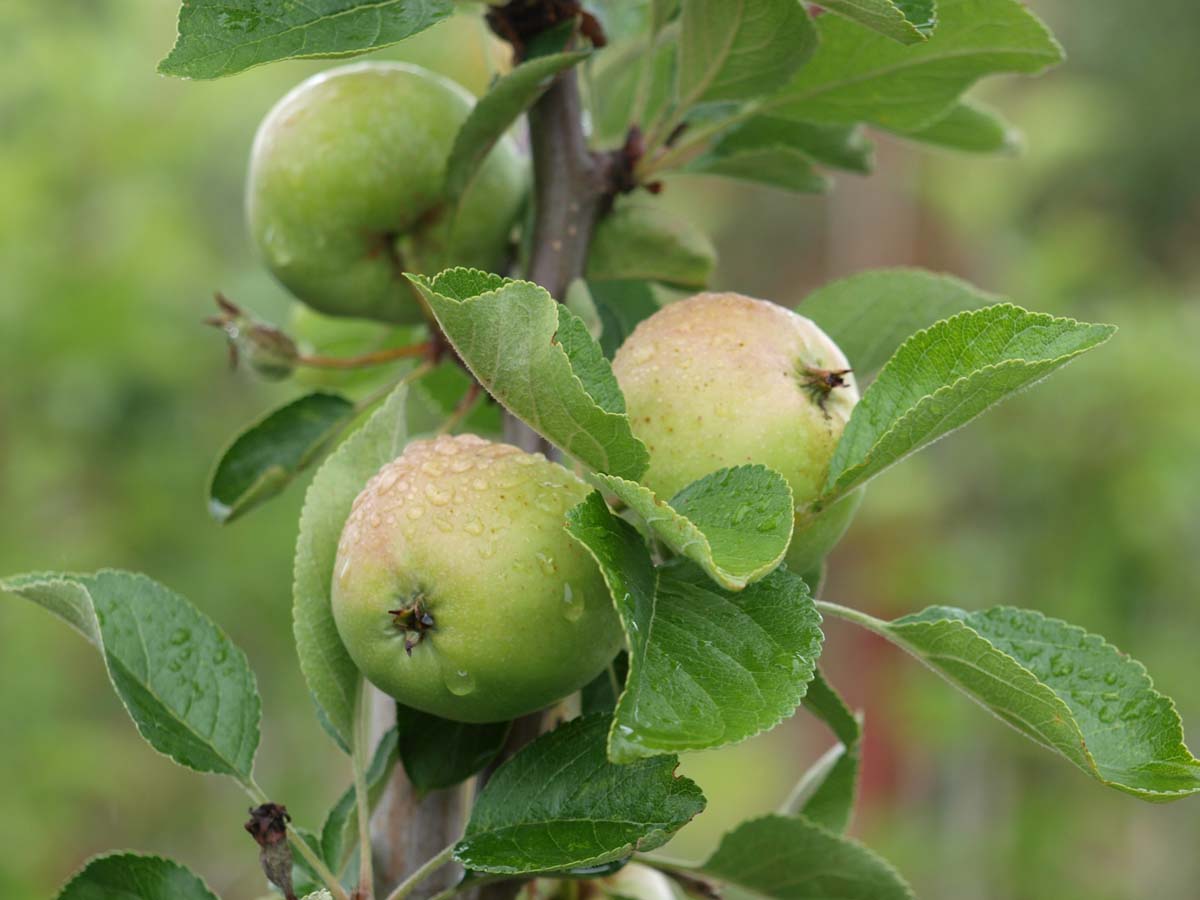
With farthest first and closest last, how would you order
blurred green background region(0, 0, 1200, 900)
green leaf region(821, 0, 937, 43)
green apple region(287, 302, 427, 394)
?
blurred green background region(0, 0, 1200, 900) → green apple region(287, 302, 427, 394) → green leaf region(821, 0, 937, 43)

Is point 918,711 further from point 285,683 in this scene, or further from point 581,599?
point 581,599

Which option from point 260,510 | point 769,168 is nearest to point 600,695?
point 769,168

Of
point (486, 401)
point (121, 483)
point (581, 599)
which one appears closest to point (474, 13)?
point (486, 401)

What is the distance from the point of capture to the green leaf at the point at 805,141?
0.87 m

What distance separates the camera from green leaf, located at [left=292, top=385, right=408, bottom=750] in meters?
0.63

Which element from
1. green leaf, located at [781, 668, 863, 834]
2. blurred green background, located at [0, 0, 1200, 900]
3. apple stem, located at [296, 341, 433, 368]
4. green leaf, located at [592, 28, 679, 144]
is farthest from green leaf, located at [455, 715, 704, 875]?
blurred green background, located at [0, 0, 1200, 900]

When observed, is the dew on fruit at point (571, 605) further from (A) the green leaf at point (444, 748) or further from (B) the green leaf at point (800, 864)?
(B) the green leaf at point (800, 864)

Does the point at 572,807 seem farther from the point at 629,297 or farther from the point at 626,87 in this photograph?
the point at 626,87

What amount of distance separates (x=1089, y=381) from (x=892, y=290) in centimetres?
243

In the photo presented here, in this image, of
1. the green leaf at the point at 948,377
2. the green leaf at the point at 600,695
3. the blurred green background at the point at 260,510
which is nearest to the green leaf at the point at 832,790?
the green leaf at the point at 600,695

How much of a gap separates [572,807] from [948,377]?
0.26 m

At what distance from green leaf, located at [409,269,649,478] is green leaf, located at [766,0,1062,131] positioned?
0.35 m

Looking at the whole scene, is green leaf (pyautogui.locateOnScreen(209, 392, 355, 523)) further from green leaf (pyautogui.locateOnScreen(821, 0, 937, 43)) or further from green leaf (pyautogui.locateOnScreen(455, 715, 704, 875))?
green leaf (pyautogui.locateOnScreen(821, 0, 937, 43))

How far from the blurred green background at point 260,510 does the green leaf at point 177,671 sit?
1.64m
